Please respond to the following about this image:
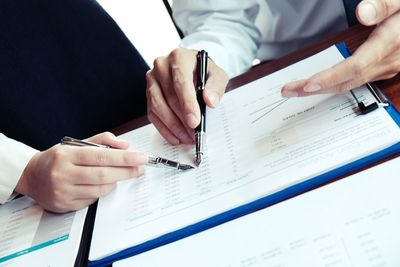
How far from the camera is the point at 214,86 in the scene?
58cm

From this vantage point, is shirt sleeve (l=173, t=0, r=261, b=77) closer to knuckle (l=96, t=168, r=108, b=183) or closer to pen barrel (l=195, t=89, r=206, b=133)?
pen barrel (l=195, t=89, r=206, b=133)

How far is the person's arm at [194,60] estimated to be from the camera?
0.56 meters

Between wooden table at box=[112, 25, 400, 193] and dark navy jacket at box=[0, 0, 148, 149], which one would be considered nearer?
wooden table at box=[112, 25, 400, 193]

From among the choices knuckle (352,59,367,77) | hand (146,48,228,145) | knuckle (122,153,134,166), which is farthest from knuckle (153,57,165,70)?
knuckle (352,59,367,77)

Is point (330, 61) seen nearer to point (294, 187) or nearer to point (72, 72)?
point (294, 187)

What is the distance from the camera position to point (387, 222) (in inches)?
13.0

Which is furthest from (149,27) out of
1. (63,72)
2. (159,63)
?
(159,63)

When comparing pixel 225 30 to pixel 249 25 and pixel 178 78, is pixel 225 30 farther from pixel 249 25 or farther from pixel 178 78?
pixel 178 78

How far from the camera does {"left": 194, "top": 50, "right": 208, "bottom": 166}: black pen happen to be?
510 millimetres

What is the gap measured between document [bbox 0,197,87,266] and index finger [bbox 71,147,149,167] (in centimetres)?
7

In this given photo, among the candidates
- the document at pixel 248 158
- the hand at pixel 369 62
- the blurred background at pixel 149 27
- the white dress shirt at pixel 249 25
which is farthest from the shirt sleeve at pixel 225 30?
the blurred background at pixel 149 27

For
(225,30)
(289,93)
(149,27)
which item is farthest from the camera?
(149,27)

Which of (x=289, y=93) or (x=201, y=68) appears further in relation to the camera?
(x=201, y=68)

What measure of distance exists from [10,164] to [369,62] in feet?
1.83
